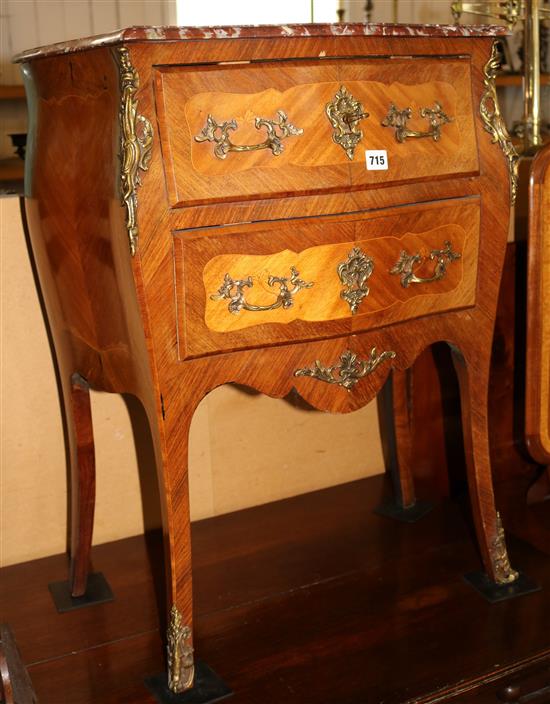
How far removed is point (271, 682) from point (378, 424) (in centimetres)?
88

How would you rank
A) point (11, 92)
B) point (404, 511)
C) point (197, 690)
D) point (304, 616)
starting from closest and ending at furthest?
point (197, 690) < point (304, 616) < point (404, 511) < point (11, 92)

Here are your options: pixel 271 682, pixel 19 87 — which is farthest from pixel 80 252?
pixel 19 87

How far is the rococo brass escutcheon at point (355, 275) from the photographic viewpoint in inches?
55.3

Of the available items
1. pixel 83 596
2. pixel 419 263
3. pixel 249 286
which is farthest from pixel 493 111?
pixel 83 596

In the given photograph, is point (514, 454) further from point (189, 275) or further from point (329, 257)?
point (189, 275)

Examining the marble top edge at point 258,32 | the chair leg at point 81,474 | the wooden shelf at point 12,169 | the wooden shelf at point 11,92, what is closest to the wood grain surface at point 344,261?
the marble top edge at point 258,32

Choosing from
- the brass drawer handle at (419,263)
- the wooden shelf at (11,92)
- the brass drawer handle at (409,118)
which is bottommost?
the brass drawer handle at (419,263)

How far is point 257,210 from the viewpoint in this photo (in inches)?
52.3

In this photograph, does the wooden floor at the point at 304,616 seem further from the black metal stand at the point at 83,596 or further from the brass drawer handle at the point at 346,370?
the brass drawer handle at the point at 346,370

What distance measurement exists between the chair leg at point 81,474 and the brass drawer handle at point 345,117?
612 mm

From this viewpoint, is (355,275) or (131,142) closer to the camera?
(131,142)

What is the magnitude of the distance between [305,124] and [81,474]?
2.46 ft

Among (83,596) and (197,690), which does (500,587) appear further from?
(83,596)

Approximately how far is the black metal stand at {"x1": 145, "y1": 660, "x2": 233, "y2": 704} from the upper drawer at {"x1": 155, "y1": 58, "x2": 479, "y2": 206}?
2.44ft
